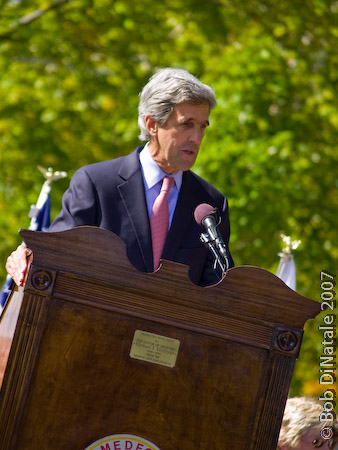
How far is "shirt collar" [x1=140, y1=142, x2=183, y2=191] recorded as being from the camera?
3568mm

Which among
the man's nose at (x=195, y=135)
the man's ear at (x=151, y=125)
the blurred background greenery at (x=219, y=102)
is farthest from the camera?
the blurred background greenery at (x=219, y=102)

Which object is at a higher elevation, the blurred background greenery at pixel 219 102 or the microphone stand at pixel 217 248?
the blurred background greenery at pixel 219 102

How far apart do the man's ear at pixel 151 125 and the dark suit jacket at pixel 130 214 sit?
0.54ft

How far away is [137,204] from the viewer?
135 inches

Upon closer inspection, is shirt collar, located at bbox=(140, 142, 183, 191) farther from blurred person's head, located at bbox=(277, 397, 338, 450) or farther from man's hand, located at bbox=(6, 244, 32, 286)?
blurred person's head, located at bbox=(277, 397, 338, 450)

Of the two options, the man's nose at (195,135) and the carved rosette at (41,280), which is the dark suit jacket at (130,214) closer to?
the man's nose at (195,135)

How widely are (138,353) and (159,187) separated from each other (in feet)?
3.34

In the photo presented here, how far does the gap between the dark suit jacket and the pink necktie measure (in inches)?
1.4

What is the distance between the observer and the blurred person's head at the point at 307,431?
12.2 feet

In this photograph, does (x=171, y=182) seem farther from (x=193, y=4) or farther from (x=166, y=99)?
(x=193, y=4)

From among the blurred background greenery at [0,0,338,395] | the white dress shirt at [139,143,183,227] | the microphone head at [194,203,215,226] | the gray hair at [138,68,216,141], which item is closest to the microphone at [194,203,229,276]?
the microphone head at [194,203,215,226]

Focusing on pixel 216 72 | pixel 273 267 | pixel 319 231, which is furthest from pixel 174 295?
pixel 216 72

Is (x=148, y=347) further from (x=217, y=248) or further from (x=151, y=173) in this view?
(x=151, y=173)

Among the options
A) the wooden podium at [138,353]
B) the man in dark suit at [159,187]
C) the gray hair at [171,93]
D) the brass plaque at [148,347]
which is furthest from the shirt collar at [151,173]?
the brass plaque at [148,347]
